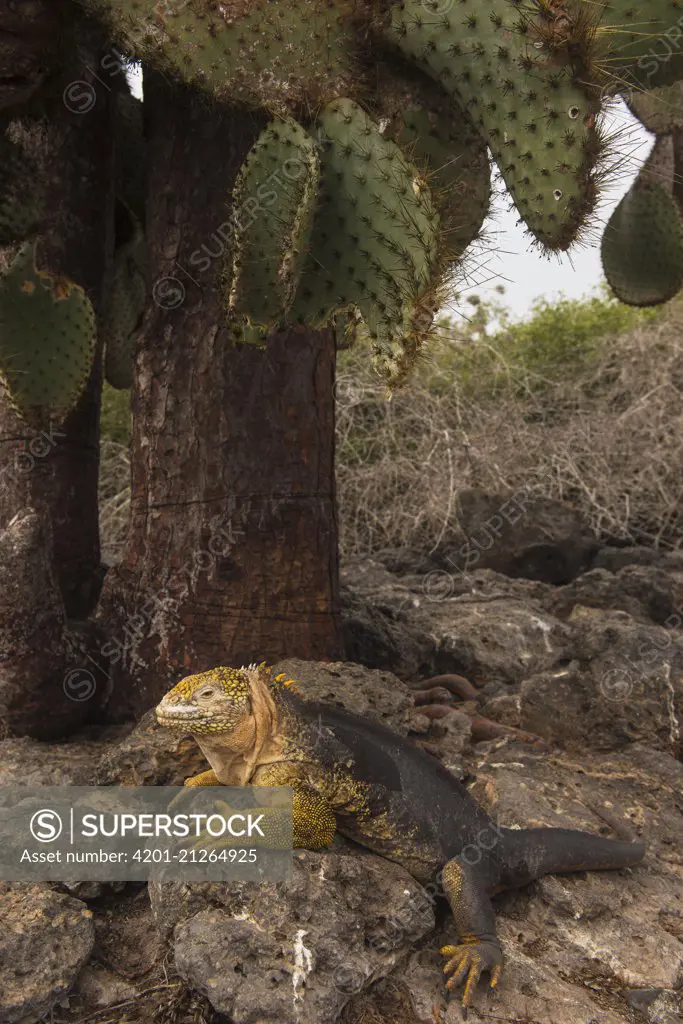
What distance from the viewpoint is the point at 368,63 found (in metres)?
2.92

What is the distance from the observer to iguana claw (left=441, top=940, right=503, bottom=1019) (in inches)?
99.8

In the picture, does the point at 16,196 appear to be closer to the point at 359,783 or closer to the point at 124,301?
the point at 124,301

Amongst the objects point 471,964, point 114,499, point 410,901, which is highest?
point 114,499

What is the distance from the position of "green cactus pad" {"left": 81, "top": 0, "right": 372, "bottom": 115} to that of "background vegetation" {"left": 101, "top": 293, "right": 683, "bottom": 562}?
432 cm

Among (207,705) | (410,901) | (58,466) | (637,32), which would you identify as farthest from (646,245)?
(410,901)

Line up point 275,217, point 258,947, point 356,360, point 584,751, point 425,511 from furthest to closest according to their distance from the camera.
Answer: point 356,360 < point 425,511 < point 584,751 < point 275,217 < point 258,947

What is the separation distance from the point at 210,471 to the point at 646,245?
2.65 m

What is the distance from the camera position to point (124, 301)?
169 inches

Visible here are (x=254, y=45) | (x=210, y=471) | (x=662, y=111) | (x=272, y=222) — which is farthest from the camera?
(x=662, y=111)

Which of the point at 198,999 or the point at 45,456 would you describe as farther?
the point at 45,456

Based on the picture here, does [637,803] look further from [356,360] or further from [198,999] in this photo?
[356,360]

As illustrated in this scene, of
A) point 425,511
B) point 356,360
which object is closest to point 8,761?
point 425,511

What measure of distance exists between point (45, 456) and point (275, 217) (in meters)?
2.04

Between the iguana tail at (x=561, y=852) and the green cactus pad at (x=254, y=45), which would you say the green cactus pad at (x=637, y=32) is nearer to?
the green cactus pad at (x=254, y=45)
